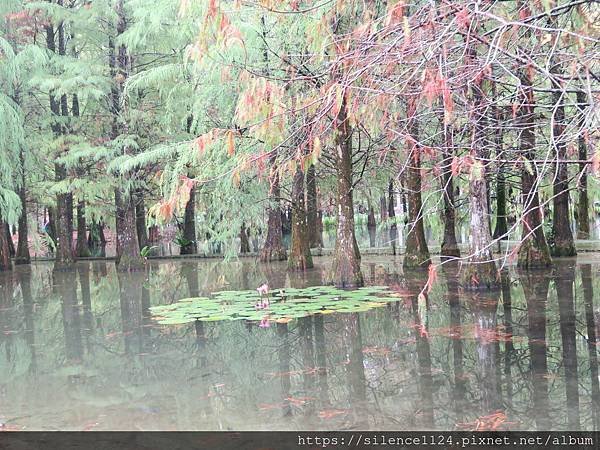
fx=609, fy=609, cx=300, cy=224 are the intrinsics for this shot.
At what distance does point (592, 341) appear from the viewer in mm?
6754

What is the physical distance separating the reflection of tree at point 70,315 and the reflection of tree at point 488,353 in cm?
453

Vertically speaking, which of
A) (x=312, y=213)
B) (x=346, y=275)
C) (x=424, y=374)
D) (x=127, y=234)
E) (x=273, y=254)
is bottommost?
(x=424, y=374)

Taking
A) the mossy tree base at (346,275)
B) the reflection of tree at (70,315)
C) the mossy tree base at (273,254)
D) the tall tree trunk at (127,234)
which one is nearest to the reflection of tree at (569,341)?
the mossy tree base at (346,275)

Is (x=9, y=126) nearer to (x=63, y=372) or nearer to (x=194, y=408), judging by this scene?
(x=63, y=372)

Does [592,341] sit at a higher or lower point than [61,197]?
lower

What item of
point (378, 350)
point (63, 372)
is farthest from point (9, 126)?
point (378, 350)

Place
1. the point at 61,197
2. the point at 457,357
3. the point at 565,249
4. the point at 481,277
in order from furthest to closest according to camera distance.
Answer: the point at 61,197 → the point at 565,249 → the point at 481,277 → the point at 457,357

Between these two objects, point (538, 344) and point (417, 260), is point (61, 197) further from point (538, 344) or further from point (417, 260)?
point (538, 344)

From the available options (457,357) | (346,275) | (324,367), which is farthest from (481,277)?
(324,367)

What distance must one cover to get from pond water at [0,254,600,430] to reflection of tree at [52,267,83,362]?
55 millimetres

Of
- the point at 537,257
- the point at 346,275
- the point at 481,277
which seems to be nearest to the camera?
the point at 481,277

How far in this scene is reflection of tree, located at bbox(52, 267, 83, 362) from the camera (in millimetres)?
7637

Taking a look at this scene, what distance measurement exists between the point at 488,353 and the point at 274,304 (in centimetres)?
460

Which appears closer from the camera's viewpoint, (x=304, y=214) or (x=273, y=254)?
(x=304, y=214)
